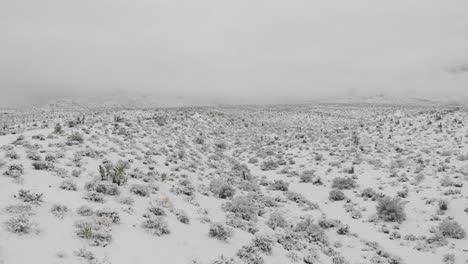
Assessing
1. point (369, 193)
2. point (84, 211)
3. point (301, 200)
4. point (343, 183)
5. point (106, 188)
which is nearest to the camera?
point (84, 211)

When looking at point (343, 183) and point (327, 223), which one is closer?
point (327, 223)

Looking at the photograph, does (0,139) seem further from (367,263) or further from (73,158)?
(367,263)

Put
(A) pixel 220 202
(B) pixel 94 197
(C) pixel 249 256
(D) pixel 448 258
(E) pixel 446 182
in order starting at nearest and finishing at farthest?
(C) pixel 249 256
(B) pixel 94 197
(D) pixel 448 258
(A) pixel 220 202
(E) pixel 446 182

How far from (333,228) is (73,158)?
13199 millimetres

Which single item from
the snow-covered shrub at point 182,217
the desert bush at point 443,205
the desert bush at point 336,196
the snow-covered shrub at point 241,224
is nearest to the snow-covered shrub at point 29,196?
the snow-covered shrub at point 182,217

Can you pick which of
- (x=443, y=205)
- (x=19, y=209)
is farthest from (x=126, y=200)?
(x=443, y=205)

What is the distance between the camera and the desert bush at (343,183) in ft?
75.8

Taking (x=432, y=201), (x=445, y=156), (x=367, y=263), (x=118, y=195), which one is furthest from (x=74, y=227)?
(x=445, y=156)

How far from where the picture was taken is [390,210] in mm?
18047

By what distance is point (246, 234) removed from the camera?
1436 centimetres

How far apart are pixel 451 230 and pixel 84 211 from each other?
14.6 meters

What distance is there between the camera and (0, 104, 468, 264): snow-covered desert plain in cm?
1103

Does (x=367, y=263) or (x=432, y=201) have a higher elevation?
(x=432, y=201)

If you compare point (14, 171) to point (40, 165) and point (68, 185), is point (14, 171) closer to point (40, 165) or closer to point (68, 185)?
point (40, 165)
